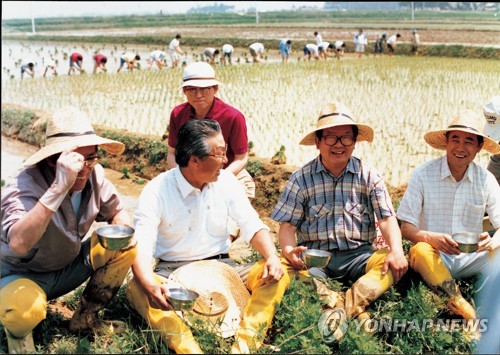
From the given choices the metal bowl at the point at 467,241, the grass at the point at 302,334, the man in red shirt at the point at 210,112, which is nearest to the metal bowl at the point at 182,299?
the grass at the point at 302,334

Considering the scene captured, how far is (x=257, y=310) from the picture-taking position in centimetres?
319

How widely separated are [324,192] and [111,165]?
4.20m

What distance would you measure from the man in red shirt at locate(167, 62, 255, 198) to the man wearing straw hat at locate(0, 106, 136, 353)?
140 cm

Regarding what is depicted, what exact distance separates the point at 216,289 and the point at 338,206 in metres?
0.82

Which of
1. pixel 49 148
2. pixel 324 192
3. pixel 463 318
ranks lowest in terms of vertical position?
pixel 463 318

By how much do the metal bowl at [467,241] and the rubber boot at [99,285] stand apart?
5.28ft

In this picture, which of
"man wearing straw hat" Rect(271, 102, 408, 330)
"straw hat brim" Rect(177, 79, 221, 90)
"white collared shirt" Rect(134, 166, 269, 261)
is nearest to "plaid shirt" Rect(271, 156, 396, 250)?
"man wearing straw hat" Rect(271, 102, 408, 330)

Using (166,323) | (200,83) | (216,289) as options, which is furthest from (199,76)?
(166,323)

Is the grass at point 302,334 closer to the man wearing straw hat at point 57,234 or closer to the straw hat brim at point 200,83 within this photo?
the man wearing straw hat at point 57,234

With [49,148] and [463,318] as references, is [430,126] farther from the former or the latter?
[49,148]

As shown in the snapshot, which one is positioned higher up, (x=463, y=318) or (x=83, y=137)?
(x=83, y=137)

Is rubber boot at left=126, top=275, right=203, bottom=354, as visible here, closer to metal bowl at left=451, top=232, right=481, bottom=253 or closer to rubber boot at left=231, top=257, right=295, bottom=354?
rubber boot at left=231, top=257, right=295, bottom=354

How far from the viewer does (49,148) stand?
9.89 ft

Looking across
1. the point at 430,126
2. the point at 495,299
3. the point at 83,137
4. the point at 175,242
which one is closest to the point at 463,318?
the point at 495,299
